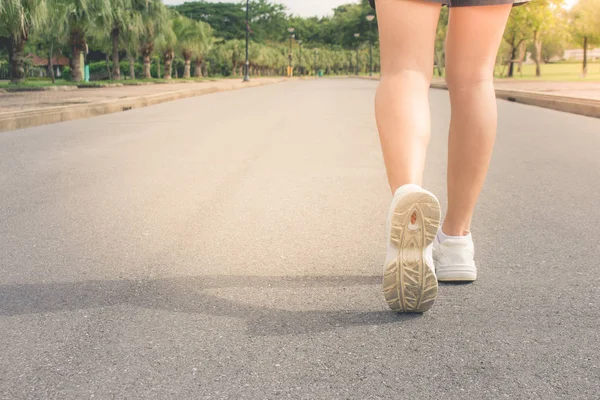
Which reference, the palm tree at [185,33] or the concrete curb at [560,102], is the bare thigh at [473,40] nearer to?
the concrete curb at [560,102]

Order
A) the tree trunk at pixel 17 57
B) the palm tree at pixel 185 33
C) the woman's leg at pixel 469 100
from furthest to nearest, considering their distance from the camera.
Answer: the palm tree at pixel 185 33, the tree trunk at pixel 17 57, the woman's leg at pixel 469 100

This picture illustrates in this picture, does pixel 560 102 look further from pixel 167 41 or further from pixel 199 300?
pixel 167 41

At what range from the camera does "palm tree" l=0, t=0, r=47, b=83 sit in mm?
21312

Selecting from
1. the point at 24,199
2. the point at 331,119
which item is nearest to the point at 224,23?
the point at 331,119

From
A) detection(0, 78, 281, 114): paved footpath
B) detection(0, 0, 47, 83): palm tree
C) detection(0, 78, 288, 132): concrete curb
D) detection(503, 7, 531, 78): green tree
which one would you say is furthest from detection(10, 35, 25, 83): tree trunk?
detection(503, 7, 531, 78): green tree

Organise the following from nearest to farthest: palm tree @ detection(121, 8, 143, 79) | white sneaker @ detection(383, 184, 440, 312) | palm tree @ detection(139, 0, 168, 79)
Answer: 1. white sneaker @ detection(383, 184, 440, 312)
2. palm tree @ detection(121, 8, 143, 79)
3. palm tree @ detection(139, 0, 168, 79)

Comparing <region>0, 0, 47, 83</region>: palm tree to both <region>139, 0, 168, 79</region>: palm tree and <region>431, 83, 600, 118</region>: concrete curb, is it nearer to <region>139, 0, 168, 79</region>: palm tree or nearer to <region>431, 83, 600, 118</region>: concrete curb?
<region>139, 0, 168, 79</region>: palm tree

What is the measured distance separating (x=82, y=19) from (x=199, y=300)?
31.2 meters

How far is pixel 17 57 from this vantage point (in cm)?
2731

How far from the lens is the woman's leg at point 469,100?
103 inches

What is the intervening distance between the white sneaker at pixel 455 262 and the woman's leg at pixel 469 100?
5cm

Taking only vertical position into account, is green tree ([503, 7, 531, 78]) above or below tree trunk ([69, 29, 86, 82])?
above

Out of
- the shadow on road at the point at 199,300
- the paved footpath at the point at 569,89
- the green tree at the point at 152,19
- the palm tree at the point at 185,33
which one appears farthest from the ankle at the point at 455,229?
the palm tree at the point at 185,33

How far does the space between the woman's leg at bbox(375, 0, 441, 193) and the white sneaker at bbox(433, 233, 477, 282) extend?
1.68 feet
